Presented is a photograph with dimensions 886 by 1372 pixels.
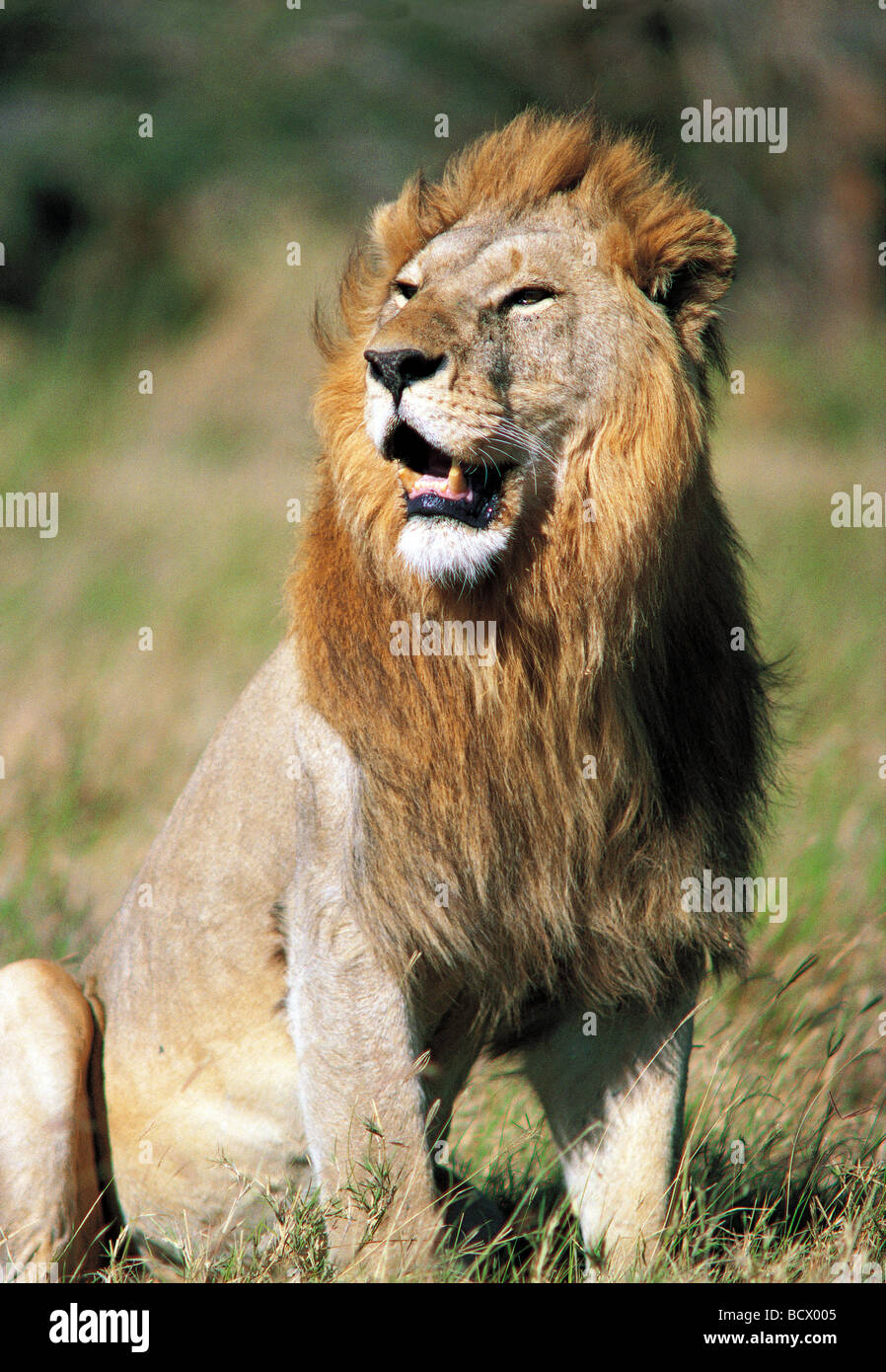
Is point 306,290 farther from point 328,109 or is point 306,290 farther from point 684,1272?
point 684,1272

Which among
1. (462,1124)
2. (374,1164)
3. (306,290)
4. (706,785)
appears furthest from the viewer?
(306,290)

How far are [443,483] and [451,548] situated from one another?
6.2 inches

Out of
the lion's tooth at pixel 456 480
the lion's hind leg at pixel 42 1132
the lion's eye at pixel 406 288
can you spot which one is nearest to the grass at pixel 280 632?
the lion's hind leg at pixel 42 1132

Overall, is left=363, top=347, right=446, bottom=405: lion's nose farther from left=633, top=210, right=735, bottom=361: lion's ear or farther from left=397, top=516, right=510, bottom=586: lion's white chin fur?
left=633, top=210, right=735, bottom=361: lion's ear

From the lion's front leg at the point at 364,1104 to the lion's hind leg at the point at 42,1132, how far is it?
0.75 meters

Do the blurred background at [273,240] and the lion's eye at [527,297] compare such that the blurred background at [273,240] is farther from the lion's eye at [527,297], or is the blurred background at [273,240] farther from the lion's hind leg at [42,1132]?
the lion's eye at [527,297]

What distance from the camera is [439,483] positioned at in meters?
3.03

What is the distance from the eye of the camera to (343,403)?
3.22 m

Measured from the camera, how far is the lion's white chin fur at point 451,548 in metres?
2.97

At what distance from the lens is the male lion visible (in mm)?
3041

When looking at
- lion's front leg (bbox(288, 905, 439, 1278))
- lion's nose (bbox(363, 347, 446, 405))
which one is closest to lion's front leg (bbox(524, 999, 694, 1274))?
lion's front leg (bbox(288, 905, 439, 1278))

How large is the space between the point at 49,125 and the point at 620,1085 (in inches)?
735

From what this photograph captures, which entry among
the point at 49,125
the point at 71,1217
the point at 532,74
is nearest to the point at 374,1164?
the point at 71,1217

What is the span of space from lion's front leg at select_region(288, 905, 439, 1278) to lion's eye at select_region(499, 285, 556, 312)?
4.61ft
